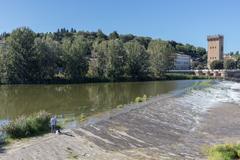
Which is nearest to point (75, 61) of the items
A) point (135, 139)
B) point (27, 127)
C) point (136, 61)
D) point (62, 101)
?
point (136, 61)

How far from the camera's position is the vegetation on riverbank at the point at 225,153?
1843 cm

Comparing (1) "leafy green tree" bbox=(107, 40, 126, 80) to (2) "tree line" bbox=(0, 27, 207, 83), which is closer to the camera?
(2) "tree line" bbox=(0, 27, 207, 83)

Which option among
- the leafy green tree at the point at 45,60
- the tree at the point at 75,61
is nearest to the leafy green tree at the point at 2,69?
the leafy green tree at the point at 45,60

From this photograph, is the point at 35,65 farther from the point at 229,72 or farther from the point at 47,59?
the point at 229,72

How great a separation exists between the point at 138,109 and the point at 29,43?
77.8m

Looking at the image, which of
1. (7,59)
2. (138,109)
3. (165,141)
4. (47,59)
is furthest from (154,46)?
(165,141)

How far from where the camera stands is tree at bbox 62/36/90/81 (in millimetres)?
114062

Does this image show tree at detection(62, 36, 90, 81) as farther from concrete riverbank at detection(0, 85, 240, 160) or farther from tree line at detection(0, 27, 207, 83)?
concrete riverbank at detection(0, 85, 240, 160)

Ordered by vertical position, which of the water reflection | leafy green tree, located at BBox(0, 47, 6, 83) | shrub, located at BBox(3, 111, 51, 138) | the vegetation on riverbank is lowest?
the water reflection

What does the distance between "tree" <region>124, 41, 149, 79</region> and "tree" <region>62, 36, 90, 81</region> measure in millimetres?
18532

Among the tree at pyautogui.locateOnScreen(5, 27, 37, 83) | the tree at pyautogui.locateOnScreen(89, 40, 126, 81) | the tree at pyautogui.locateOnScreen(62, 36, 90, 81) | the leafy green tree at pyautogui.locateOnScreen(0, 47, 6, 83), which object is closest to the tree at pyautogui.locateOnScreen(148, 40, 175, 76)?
the tree at pyautogui.locateOnScreen(89, 40, 126, 81)

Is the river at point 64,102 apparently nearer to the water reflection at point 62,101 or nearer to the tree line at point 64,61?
the water reflection at point 62,101

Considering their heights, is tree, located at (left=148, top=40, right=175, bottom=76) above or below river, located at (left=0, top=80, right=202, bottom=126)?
above

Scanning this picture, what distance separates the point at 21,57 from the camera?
10756cm
